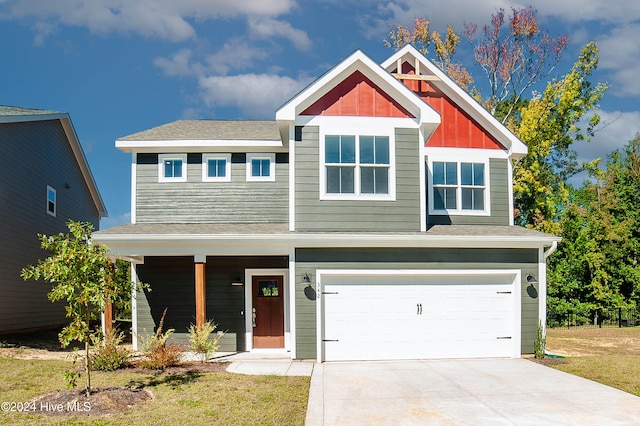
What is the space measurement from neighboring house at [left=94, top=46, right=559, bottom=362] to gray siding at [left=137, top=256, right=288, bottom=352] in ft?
0.10

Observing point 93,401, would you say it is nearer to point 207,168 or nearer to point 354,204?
point 354,204

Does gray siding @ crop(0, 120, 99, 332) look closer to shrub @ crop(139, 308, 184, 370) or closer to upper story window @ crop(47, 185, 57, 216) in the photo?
upper story window @ crop(47, 185, 57, 216)

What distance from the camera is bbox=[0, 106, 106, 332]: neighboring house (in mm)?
15992

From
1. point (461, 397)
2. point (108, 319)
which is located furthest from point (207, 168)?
point (461, 397)

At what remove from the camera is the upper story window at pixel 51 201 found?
→ 19031mm

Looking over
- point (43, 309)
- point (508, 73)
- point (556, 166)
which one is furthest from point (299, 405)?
point (556, 166)

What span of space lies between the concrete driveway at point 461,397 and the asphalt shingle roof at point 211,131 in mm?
6700

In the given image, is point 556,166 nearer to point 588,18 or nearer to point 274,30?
point 588,18

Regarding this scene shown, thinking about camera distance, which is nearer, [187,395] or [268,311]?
[187,395]

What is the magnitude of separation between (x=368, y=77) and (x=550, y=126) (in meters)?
14.0

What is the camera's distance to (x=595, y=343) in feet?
54.4

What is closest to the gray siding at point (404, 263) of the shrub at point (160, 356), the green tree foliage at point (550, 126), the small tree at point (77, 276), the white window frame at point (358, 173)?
the white window frame at point (358, 173)

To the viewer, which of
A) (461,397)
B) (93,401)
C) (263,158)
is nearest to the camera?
(93,401)

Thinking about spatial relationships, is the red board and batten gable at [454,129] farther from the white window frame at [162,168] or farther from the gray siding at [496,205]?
the white window frame at [162,168]
